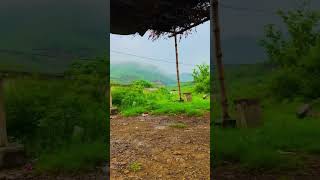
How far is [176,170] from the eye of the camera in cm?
401

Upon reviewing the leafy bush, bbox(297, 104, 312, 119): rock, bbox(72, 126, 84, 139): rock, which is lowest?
bbox(72, 126, 84, 139): rock

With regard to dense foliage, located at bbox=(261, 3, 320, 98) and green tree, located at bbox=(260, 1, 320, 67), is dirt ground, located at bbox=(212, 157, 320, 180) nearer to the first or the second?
dense foliage, located at bbox=(261, 3, 320, 98)

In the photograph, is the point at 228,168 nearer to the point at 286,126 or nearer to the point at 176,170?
the point at 286,126

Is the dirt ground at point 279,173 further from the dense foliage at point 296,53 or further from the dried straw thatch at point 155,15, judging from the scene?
the dried straw thatch at point 155,15

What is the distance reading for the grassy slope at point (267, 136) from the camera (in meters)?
3.03

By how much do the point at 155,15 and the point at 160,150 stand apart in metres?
1.67

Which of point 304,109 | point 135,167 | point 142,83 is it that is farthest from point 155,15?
point 142,83

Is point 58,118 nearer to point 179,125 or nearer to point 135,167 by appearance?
point 135,167

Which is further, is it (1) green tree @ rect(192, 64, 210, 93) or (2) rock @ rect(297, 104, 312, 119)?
(1) green tree @ rect(192, 64, 210, 93)

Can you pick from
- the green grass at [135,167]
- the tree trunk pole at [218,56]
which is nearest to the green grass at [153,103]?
the green grass at [135,167]

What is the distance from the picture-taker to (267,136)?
10.1 ft

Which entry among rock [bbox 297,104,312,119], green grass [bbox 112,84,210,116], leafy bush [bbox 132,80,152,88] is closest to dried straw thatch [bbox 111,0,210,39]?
rock [bbox 297,104,312,119]

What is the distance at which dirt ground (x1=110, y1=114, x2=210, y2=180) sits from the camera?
13.0ft

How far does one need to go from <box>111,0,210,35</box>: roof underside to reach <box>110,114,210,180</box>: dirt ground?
1.44 metres
